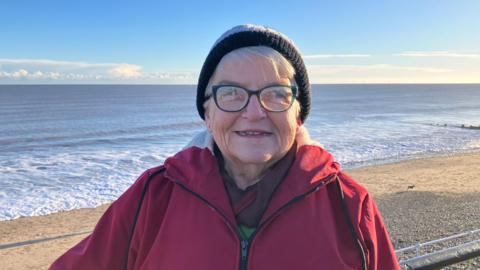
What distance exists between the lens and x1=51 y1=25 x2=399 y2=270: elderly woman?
172cm

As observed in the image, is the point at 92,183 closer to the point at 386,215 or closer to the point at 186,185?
the point at 386,215

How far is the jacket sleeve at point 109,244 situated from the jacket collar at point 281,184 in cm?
21

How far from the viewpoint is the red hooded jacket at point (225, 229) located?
1.71 metres

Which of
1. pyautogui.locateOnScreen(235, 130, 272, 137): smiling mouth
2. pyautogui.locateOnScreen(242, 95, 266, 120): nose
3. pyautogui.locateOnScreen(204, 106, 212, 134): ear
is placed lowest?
pyautogui.locateOnScreen(235, 130, 272, 137): smiling mouth

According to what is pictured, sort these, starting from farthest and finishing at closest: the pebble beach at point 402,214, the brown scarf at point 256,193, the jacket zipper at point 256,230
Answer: the pebble beach at point 402,214 → the brown scarf at point 256,193 → the jacket zipper at point 256,230

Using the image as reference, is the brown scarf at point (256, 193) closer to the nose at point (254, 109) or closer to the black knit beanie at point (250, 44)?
the nose at point (254, 109)

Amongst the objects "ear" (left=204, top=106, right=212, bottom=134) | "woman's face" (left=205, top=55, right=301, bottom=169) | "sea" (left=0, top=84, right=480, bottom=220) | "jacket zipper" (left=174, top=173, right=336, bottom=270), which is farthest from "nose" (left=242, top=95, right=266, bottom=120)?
"sea" (left=0, top=84, right=480, bottom=220)

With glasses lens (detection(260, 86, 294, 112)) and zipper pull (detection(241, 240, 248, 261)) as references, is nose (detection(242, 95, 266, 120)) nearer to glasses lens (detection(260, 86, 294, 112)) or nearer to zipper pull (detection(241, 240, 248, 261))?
glasses lens (detection(260, 86, 294, 112))

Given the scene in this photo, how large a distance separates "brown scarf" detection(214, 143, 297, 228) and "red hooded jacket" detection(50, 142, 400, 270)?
58 millimetres

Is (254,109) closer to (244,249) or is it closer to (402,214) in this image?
(244,249)

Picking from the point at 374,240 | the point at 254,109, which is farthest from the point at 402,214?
A: the point at 254,109

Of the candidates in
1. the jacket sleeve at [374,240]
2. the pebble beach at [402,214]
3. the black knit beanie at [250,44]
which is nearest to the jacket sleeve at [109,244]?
the black knit beanie at [250,44]

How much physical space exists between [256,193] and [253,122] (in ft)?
0.94

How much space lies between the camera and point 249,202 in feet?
6.04
